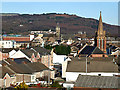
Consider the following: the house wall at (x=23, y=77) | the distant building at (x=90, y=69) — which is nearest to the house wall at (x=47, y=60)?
the distant building at (x=90, y=69)

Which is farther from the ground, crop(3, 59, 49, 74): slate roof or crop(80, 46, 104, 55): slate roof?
crop(80, 46, 104, 55): slate roof

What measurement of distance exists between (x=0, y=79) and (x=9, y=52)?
27.9 meters

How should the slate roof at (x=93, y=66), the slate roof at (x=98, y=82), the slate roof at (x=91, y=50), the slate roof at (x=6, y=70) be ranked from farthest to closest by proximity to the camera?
1. the slate roof at (x=91, y=50)
2. the slate roof at (x=93, y=66)
3. the slate roof at (x=6, y=70)
4. the slate roof at (x=98, y=82)

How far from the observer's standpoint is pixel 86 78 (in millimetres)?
28938

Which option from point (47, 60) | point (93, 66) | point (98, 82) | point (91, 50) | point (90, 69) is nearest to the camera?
point (98, 82)

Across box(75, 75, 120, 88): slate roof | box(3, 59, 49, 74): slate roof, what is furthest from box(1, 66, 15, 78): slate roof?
box(75, 75, 120, 88): slate roof

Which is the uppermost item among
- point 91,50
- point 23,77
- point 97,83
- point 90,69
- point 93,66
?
point 91,50

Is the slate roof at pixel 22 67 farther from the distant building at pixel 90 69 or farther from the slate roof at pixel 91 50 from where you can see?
the slate roof at pixel 91 50

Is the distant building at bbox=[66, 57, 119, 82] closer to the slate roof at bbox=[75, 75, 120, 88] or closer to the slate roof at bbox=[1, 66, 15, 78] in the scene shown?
the slate roof at bbox=[1, 66, 15, 78]

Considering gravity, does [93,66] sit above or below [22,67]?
above

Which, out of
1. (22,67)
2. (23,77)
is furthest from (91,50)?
(23,77)

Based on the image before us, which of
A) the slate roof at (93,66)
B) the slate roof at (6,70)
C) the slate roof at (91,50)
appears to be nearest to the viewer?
the slate roof at (6,70)

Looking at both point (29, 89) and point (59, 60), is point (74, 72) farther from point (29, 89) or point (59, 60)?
point (59, 60)

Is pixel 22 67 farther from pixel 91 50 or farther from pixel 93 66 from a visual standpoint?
pixel 91 50
